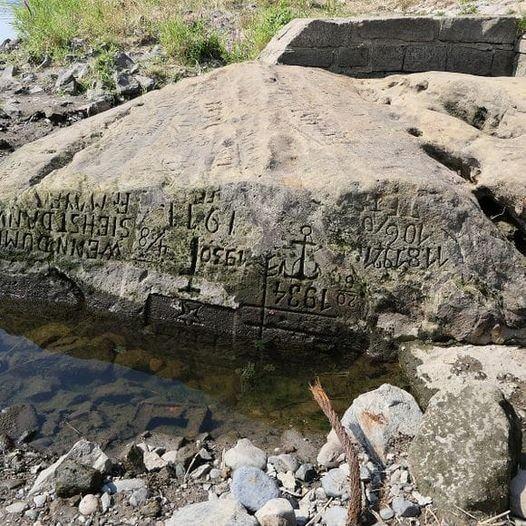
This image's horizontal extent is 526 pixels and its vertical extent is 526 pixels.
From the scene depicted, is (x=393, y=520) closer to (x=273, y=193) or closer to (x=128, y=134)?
(x=273, y=193)

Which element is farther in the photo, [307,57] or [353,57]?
[353,57]

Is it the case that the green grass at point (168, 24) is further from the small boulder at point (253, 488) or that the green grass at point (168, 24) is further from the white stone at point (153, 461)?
the small boulder at point (253, 488)

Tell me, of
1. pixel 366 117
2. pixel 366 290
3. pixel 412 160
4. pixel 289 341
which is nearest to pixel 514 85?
pixel 366 117

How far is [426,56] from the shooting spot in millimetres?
7340

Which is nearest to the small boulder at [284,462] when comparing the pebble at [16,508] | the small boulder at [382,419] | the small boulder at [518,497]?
the small boulder at [382,419]

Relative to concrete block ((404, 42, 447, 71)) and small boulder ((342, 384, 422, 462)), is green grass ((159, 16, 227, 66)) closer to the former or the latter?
concrete block ((404, 42, 447, 71))

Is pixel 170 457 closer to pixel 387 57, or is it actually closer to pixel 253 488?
pixel 253 488

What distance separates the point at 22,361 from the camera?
3.63 meters

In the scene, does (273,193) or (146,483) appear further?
(273,193)

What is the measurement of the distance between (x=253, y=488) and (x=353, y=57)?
5895 mm

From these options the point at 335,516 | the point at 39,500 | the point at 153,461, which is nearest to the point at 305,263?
the point at 153,461

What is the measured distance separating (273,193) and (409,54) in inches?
182

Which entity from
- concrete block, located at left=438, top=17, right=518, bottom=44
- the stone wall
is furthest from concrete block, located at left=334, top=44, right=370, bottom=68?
concrete block, located at left=438, top=17, right=518, bottom=44

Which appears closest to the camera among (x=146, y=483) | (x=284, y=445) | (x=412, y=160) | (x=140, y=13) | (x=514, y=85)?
(x=146, y=483)
